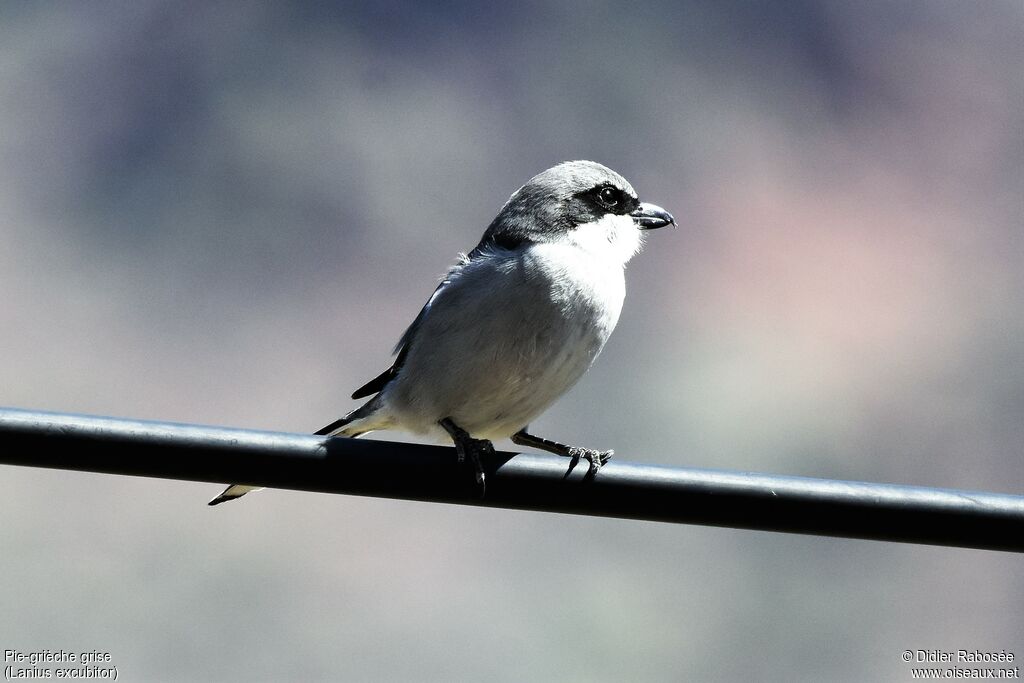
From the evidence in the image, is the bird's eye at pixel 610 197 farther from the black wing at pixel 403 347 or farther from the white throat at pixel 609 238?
the black wing at pixel 403 347

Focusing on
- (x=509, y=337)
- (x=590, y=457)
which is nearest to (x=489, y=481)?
(x=590, y=457)

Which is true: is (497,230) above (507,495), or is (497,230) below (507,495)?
above

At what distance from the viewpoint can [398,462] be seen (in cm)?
264

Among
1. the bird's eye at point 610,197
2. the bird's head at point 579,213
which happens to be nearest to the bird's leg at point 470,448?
the bird's head at point 579,213

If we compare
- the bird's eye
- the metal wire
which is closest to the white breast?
the bird's eye

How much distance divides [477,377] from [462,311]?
0.91ft

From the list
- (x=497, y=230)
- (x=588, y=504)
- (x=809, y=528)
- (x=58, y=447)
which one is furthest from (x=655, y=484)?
(x=497, y=230)

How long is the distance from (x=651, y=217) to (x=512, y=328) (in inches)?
49.8

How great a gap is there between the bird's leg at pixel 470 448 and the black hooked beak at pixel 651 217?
1.43 m

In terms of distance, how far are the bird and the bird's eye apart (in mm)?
86

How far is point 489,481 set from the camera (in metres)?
2.67

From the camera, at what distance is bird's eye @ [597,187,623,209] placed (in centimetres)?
489

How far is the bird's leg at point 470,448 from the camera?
2625mm

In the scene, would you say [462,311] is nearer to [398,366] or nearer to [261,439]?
[398,366]
